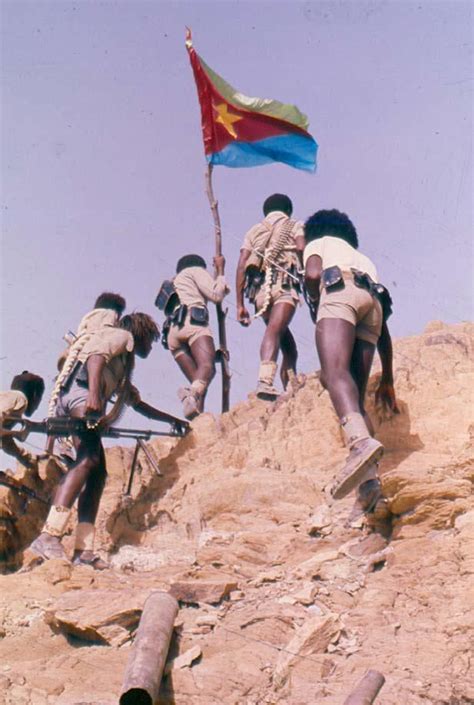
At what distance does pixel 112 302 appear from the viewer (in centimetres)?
771

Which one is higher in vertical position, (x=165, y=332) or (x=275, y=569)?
(x=165, y=332)

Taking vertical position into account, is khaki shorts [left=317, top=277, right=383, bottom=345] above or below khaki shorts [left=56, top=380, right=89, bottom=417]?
above

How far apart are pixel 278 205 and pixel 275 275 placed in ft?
2.88

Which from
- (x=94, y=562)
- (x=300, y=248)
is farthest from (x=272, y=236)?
(x=94, y=562)

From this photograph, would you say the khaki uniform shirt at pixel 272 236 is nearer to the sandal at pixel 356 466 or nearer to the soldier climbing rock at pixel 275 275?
the soldier climbing rock at pixel 275 275

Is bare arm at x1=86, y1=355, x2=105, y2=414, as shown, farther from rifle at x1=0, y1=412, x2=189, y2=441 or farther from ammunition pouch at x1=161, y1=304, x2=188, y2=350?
ammunition pouch at x1=161, y1=304, x2=188, y2=350

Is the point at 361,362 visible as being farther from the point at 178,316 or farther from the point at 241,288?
the point at 178,316

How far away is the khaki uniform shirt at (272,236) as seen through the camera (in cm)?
891

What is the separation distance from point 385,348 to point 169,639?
3.12m

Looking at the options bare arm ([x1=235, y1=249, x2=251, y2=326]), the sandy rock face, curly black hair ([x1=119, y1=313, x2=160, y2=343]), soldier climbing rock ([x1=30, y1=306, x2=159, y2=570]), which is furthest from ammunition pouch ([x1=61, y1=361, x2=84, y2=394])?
bare arm ([x1=235, y1=249, x2=251, y2=326])

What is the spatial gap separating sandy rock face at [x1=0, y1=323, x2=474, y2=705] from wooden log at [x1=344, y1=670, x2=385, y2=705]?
0.18 ft

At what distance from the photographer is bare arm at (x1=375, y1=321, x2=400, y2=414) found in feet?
22.5

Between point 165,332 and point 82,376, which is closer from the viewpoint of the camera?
point 82,376

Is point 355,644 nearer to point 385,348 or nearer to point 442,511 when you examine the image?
point 442,511
